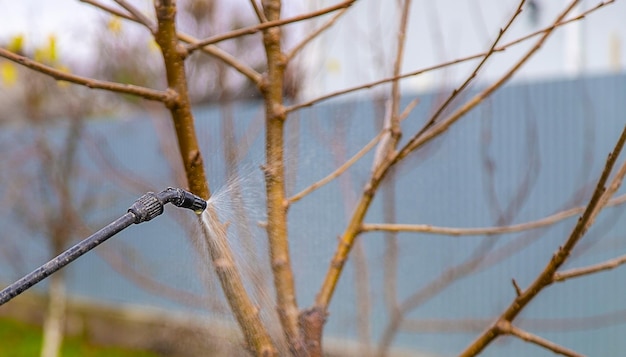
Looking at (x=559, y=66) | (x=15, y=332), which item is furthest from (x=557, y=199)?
(x=15, y=332)

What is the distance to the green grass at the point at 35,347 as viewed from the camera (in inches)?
275

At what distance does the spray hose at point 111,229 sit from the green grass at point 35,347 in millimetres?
5800

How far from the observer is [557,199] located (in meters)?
4.45

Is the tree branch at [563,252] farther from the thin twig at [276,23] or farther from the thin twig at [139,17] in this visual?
the thin twig at [139,17]

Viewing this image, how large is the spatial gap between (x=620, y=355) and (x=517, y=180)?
106 cm

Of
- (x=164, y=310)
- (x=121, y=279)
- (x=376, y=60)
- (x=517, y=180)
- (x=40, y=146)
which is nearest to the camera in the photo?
(x=376, y=60)

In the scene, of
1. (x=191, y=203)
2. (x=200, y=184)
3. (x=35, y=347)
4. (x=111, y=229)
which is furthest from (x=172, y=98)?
(x=35, y=347)

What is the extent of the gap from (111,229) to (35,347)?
6.91 meters

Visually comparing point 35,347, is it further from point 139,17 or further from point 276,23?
point 276,23

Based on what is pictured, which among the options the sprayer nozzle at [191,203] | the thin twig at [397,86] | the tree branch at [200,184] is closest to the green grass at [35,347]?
the thin twig at [397,86]

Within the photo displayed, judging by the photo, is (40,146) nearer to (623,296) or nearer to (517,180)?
(517,180)

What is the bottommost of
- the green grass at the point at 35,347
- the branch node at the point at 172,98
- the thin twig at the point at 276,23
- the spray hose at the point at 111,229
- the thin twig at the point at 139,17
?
the spray hose at the point at 111,229

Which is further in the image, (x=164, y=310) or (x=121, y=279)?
(x=121, y=279)

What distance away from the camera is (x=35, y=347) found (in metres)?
7.27
